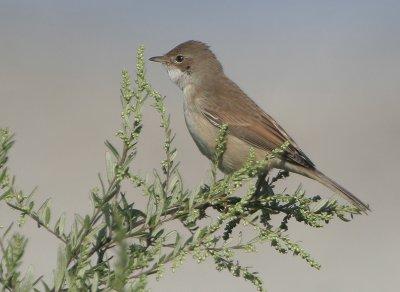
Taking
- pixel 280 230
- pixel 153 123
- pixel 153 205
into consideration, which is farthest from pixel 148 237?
pixel 153 123

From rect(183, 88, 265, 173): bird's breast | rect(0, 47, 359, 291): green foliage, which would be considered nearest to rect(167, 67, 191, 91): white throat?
rect(183, 88, 265, 173): bird's breast

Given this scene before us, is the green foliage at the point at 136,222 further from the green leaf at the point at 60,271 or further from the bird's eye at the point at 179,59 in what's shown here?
the bird's eye at the point at 179,59

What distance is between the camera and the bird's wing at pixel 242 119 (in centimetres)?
580

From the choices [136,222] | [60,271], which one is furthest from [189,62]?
[60,271]

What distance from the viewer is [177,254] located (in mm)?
2238

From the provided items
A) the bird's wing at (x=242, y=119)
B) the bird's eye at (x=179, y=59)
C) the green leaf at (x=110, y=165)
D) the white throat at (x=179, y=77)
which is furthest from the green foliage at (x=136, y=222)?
the bird's eye at (x=179, y=59)

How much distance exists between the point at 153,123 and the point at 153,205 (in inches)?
534

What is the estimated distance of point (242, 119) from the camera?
599cm

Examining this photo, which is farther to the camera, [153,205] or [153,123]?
[153,123]

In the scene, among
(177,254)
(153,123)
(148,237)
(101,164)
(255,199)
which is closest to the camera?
(177,254)

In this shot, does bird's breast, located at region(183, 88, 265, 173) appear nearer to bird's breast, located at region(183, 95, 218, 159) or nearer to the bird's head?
bird's breast, located at region(183, 95, 218, 159)

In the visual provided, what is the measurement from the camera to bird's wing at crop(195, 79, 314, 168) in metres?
5.80

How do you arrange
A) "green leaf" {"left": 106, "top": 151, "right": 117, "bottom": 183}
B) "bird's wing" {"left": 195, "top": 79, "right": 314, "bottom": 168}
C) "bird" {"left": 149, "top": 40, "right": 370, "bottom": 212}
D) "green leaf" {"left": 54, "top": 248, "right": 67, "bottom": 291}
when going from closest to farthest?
"green leaf" {"left": 54, "top": 248, "right": 67, "bottom": 291} → "green leaf" {"left": 106, "top": 151, "right": 117, "bottom": 183} → "bird" {"left": 149, "top": 40, "right": 370, "bottom": 212} → "bird's wing" {"left": 195, "top": 79, "right": 314, "bottom": 168}

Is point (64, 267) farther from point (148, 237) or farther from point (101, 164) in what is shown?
point (101, 164)
